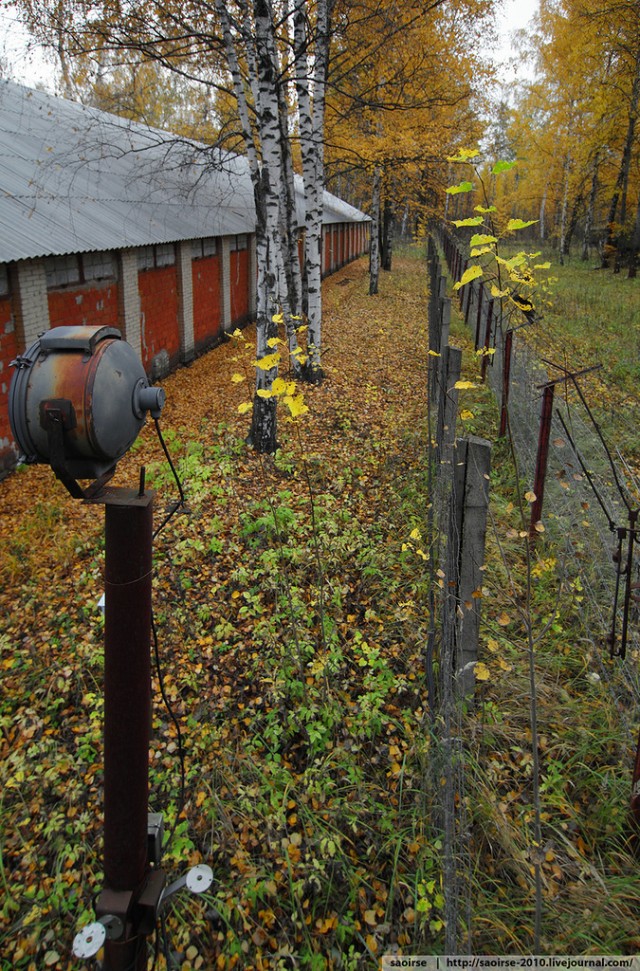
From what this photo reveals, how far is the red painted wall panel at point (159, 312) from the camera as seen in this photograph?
11.2 m

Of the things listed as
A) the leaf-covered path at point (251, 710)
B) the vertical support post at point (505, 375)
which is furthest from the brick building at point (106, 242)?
the vertical support post at point (505, 375)

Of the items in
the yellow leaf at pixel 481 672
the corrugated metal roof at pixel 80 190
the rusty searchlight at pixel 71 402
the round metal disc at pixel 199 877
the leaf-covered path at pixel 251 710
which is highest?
the corrugated metal roof at pixel 80 190

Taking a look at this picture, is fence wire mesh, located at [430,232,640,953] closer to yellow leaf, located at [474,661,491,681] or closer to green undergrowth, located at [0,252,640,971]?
green undergrowth, located at [0,252,640,971]

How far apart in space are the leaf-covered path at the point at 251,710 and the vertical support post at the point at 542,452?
1.09 m

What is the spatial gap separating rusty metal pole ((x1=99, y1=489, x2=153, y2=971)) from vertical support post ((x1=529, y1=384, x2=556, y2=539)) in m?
3.31

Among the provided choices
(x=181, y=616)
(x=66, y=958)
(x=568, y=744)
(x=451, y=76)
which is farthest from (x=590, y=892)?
(x=451, y=76)

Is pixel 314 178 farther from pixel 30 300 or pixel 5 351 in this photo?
pixel 5 351

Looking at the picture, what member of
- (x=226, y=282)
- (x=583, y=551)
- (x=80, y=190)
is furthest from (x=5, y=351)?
(x=226, y=282)

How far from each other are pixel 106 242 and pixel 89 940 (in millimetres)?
8966

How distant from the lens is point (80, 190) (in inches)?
401

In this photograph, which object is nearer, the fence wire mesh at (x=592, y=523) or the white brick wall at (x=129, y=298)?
the fence wire mesh at (x=592, y=523)

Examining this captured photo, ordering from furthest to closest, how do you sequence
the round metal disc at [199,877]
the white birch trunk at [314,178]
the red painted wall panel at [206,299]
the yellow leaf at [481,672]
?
the red painted wall panel at [206,299]
the white birch trunk at [314,178]
the yellow leaf at [481,672]
the round metal disc at [199,877]

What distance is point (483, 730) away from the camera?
132 inches

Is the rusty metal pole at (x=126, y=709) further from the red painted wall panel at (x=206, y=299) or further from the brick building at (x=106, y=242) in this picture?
the red painted wall panel at (x=206, y=299)
